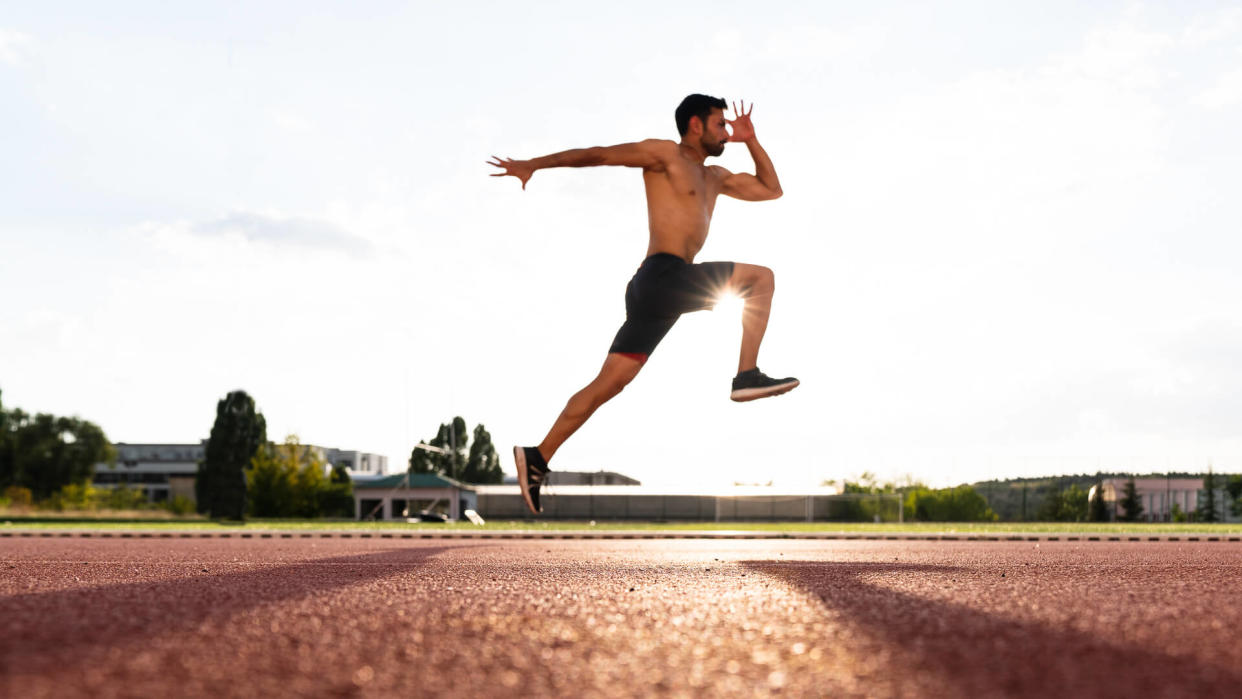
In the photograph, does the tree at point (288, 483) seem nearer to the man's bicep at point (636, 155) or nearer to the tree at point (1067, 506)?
the tree at point (1067, 506)

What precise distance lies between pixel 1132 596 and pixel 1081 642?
4.85 feet

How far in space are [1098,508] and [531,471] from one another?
48840 millimetres

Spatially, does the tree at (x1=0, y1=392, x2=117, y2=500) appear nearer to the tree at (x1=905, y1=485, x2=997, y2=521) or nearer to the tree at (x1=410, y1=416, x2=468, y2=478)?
the tree at (x1=410, y1=416, x2=468, y2=478)

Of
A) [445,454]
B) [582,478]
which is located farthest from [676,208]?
[582,478]

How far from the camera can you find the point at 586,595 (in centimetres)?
394

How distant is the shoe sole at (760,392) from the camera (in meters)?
5.99

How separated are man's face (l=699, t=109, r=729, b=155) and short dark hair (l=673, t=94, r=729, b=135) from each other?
1.0 inches

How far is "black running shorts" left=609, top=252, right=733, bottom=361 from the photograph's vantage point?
5844 millimetres

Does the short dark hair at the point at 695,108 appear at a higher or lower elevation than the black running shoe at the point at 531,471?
higher

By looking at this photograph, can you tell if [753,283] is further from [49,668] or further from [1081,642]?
[49,668]

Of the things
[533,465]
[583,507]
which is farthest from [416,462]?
[533,465]

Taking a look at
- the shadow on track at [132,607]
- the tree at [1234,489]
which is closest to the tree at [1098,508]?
the tree at [1234,489]

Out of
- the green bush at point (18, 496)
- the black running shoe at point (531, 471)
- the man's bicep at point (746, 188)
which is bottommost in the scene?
the green bush at point (18, 496)

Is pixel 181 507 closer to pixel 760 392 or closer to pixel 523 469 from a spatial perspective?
pixel 523 469
